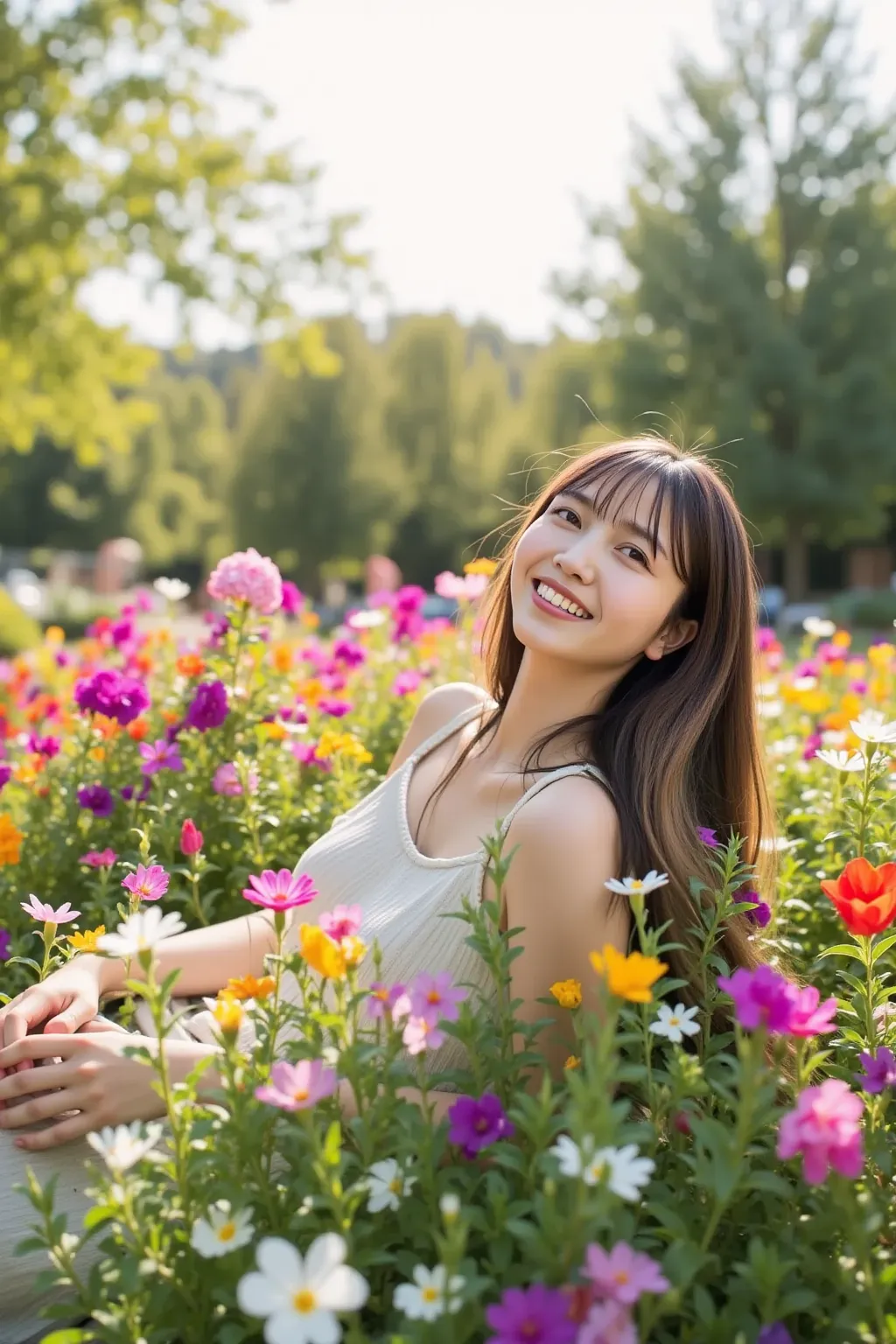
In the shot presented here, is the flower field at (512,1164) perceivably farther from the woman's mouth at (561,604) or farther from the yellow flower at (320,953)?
the woman's mouth at (561,604)

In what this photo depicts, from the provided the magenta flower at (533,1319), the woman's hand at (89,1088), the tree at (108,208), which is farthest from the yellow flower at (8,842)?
the tree at (108,208)

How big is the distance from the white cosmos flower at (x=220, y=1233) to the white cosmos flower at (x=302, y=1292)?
0.19 m

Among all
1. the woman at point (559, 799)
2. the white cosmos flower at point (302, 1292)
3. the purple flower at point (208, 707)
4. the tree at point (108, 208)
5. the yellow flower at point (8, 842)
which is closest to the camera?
the white cosmos flower at point (302, 1292)

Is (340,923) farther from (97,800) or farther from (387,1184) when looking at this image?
(97,800)

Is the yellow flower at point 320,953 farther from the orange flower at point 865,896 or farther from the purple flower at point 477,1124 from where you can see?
the orange flower at point 865,896

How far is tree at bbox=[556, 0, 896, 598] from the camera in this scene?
62.4ft

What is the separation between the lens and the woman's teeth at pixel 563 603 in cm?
201

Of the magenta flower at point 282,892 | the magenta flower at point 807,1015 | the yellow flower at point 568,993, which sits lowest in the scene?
the yellow flower at point 568,993

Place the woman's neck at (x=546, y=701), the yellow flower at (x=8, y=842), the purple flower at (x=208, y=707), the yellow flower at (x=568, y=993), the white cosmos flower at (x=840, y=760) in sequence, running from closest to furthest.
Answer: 1. the yellow flower at (x=568, y=993)
2. the white cosmos flower at (x=840, y=760)
3. the woman's neck at (x=546, y=701)
4. the yellow flower at (x=8, y=842)
5. the purple flower at (x=208, y=707)

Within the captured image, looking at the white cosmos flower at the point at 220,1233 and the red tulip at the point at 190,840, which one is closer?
the white cosmos flower at the point at 220,1233

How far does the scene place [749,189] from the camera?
1991cm

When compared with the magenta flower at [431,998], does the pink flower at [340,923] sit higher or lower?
higher

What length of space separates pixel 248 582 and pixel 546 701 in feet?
3.75

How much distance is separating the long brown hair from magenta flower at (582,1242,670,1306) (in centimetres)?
79
